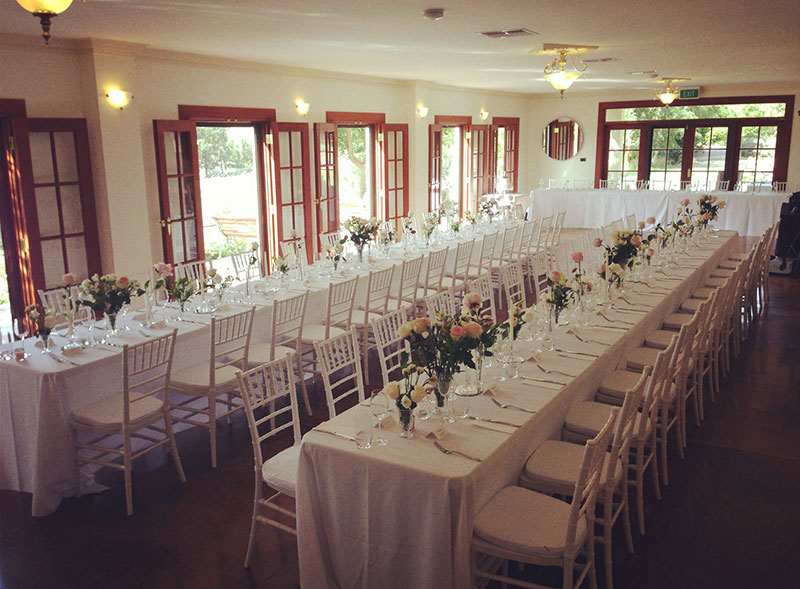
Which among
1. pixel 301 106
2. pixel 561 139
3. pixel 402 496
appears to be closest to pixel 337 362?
pixel 402 496

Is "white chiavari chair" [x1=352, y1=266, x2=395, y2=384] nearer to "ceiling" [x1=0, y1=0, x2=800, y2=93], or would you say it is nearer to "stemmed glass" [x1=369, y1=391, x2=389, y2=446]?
"ceiling" [x1=0, y1=0, x2=800, y2=93]

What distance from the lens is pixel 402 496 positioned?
9.68 ft

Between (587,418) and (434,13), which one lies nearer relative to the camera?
(587,418)

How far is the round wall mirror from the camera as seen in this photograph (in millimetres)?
17188

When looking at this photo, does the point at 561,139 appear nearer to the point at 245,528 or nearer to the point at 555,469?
the point at 555,469

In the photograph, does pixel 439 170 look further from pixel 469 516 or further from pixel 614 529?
pixel 469 516

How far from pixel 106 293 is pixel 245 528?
6.69 ft

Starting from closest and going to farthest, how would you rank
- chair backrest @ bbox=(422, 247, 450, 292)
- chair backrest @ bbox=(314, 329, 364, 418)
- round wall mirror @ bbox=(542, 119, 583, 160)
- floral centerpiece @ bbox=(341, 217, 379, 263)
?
1. chair backrest @ bbox=(314, 329, 364, 418)
2. floral centerpiece @ bbox=(341, 217, 379, 263)
3. chair backrest @ bbox=(422, 247, 450, 292)
4. round wall mirror @ bbox=(542, 119, 583, 160)

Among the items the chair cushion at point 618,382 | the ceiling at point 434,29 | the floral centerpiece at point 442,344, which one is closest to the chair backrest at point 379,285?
the ceiling at point 434,29

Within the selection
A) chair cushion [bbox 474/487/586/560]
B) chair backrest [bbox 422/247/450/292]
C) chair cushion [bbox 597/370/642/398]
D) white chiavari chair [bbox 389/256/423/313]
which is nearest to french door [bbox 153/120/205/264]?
white chiavari chair [bbox 389/256/423/313]

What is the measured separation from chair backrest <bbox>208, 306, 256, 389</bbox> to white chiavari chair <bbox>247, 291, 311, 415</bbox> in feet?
0.45

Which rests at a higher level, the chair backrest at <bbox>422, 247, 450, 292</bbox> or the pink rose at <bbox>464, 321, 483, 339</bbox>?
the pink rose at <bbox>464, 321, 483, 339</bbox>

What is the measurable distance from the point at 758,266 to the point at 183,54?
289 inches

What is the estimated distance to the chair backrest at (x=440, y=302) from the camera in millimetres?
5199
